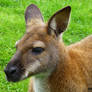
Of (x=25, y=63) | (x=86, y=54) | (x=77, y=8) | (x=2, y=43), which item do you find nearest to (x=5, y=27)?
(x=2, y=43)

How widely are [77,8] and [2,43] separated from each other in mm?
2940

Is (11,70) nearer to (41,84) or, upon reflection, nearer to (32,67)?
(32,67)

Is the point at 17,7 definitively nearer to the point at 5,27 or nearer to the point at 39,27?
the point at 5,27

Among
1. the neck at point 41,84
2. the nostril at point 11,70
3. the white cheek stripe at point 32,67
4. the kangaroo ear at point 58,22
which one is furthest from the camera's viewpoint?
the neck at point 41,84

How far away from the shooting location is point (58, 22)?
523cm

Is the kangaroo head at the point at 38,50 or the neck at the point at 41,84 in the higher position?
the kangaroo head at the point at 38,50

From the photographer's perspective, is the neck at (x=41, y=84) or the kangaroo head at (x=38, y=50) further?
the neck at (x=41, y=84)

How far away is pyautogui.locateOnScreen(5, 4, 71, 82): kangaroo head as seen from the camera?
482 centimetres

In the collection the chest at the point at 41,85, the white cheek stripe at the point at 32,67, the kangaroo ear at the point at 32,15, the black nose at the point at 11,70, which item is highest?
the kangaroo ear at the point at 32,15

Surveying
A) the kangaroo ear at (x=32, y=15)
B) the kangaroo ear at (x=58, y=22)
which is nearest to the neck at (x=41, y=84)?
the kangaroo ear at (x=58, y=22)

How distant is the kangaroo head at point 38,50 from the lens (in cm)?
482

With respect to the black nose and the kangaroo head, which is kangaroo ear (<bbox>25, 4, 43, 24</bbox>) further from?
the black nose

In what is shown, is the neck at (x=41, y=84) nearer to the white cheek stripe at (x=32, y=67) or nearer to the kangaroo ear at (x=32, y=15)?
the white cheek stripe at (x=32, y=67)

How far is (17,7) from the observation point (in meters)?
9.36
